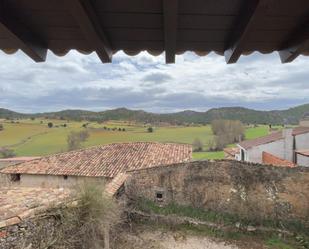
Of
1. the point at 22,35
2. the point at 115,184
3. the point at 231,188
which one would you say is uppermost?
the point at 22,35

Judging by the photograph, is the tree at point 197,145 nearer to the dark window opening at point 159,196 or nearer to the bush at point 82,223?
the dark window opening at point 159,196

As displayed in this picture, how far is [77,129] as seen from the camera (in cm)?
3562

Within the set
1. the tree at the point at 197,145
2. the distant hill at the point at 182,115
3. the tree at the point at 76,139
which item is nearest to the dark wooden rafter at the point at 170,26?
the tree at the point at 76,139

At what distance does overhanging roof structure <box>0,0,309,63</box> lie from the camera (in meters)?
1.42

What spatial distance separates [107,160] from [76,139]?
17895 mm

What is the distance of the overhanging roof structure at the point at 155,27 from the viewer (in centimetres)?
142

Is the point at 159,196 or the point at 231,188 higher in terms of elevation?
the point at 231,188

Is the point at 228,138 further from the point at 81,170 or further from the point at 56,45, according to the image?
the point at 56,45

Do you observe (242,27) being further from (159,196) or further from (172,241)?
(159,196)

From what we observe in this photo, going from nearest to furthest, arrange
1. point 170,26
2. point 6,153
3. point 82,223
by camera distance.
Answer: point 170,26
point 82,223
point 6,153

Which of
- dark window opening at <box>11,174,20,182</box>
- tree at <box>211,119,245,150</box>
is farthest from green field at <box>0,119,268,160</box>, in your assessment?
dark window opening at <box>11,174,20,182</box>

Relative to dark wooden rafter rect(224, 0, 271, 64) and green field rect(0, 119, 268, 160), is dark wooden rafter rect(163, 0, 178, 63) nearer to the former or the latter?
dark wooden rafter rect(224, 0, 271, 64)

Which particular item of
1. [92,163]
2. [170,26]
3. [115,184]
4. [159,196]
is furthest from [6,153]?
[170,26]

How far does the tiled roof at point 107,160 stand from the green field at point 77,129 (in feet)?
39.8
